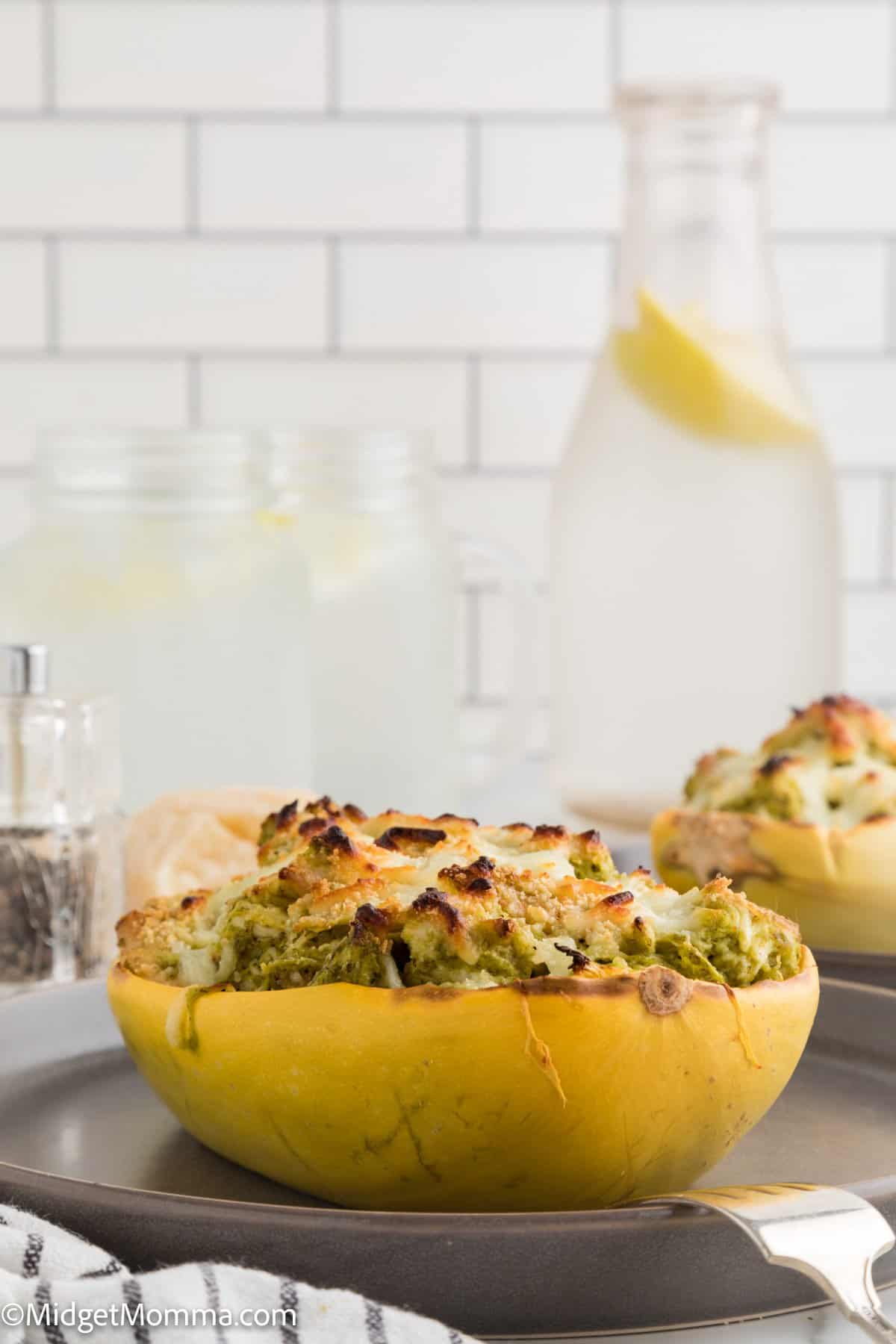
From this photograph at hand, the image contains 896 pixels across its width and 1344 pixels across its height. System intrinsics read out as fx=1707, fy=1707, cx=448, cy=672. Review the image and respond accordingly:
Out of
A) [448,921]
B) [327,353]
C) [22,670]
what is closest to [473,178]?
[327,353]

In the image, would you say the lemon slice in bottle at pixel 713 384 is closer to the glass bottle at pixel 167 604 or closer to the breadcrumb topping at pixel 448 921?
the glass bottle at pixel 167 604

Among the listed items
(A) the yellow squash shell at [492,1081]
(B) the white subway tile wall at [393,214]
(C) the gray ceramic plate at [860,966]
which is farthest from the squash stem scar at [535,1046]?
(B) the white subway tile wall at [393,214]

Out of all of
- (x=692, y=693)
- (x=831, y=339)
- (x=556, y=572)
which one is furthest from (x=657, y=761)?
(x=831, y=339)

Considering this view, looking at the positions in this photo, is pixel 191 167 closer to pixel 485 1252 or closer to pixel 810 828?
pixel 810 828

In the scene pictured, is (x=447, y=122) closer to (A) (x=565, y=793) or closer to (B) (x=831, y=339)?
(B) (x=831, y=339)

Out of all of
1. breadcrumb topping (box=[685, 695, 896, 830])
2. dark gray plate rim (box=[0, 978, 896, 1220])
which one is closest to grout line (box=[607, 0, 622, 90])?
breadcrumb topping (box=[685, 695, 896, 830])
